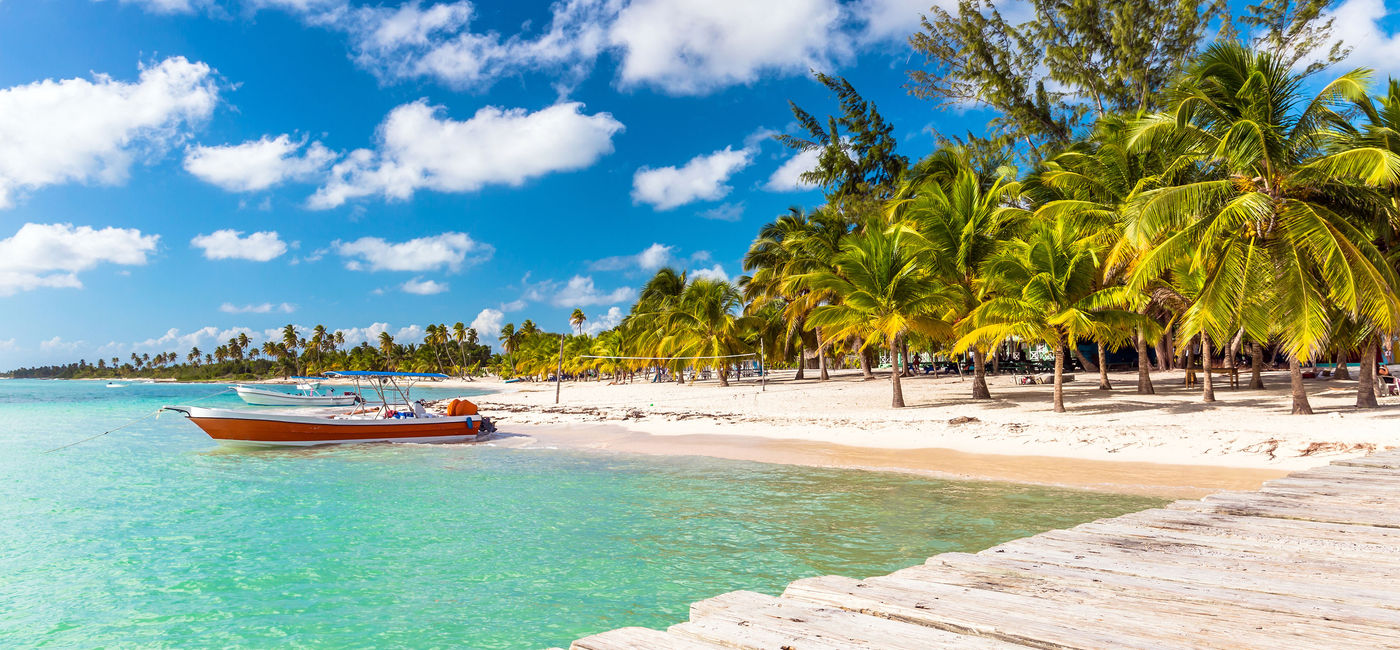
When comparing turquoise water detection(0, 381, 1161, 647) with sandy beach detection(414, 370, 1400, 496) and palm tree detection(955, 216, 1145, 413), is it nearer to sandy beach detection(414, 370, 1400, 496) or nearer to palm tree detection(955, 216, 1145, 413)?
sandy beach detection(414, 370, 1400, 496)

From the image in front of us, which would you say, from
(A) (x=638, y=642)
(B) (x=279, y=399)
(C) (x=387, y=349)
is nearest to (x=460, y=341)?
(C) (x=387, y=349)

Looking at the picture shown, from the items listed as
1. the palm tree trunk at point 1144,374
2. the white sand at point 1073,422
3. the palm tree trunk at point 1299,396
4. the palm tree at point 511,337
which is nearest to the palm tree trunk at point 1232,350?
the white sand at point 1073,422

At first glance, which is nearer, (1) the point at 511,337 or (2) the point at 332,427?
(2) the point at 332,427

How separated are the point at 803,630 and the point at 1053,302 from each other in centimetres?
1624

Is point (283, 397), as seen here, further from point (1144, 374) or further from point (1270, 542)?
point (1270, 542)

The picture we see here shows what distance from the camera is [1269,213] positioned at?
493 inches

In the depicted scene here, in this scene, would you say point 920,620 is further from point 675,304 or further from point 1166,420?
point 675,304

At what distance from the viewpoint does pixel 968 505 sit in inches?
377

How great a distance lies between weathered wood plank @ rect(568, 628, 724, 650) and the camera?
7.22ft

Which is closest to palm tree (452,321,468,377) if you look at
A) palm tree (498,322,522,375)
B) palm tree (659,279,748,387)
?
palm tree (498,322,522,375)

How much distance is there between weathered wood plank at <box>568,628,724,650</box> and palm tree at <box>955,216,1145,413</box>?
15.6 metres

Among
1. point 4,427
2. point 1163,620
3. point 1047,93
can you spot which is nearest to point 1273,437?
point 1163,620

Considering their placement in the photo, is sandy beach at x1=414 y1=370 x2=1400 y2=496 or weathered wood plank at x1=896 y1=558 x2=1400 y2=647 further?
sandy beach at x1=414 y1=370 x2=1400 y2=496

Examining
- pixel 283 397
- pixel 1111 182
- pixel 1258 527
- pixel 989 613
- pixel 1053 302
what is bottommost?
pixel 283 397
